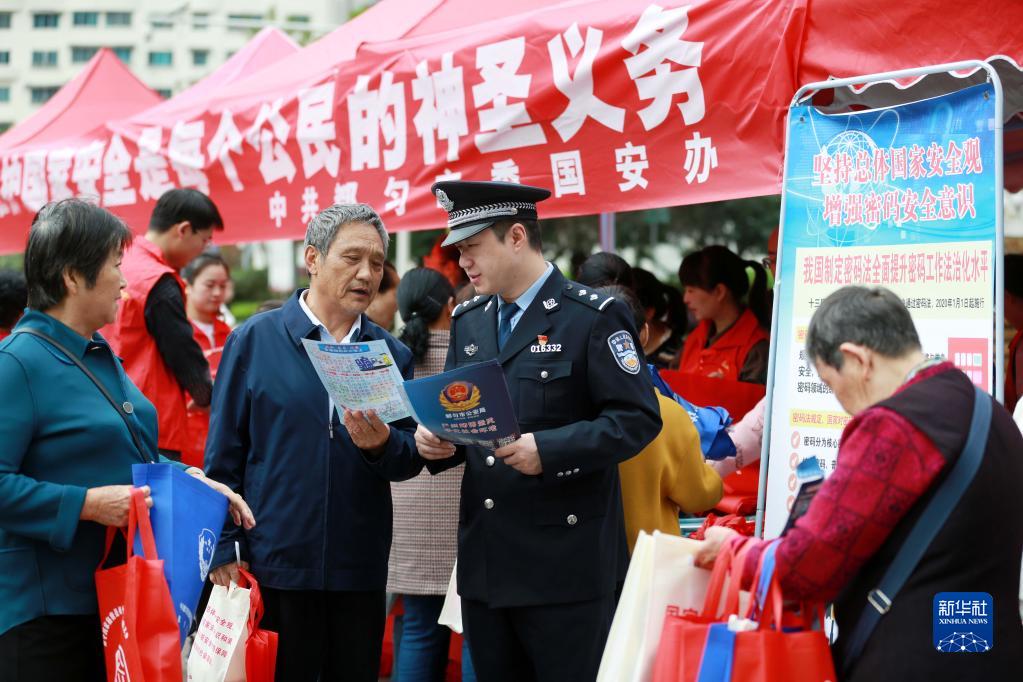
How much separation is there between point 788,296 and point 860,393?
142 cm

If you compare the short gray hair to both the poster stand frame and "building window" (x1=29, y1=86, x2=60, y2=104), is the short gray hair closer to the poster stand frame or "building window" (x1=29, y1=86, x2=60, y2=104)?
the poster stand frame

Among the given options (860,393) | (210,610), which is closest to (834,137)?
(860,393)

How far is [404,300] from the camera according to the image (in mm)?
4750

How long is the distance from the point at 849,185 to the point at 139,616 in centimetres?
242

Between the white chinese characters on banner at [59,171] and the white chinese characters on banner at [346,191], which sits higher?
the white chinese characters on banner at [59,171]

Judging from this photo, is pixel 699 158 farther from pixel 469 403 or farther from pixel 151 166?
pixel 151 166

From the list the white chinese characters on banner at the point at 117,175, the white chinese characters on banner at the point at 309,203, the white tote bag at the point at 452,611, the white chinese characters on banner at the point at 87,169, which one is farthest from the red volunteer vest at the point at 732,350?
the white chinese characters on banner at the point at 87,169

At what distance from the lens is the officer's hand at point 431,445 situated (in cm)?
321

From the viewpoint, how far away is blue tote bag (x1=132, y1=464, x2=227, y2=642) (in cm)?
282

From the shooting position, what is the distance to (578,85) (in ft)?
13.9

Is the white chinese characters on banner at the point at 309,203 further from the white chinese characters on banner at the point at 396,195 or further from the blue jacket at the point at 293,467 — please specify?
the blue jacket at the point at 293,467

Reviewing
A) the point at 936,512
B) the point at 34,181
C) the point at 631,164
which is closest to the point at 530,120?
the point at 631,164

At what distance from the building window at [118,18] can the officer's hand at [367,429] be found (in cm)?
7477

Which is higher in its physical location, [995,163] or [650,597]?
[995,163]
